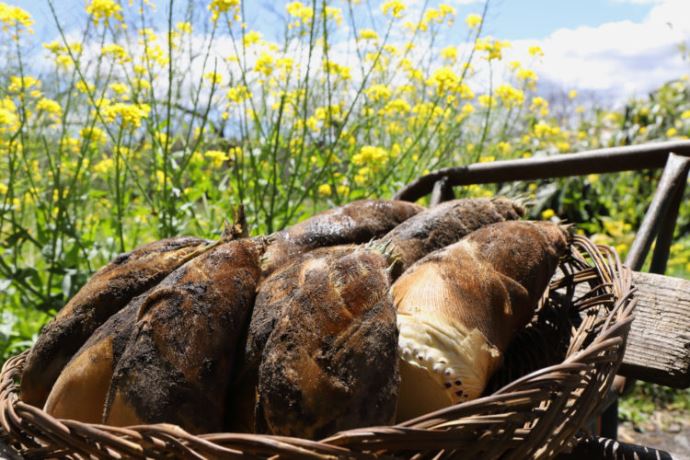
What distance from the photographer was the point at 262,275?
45.0 inches

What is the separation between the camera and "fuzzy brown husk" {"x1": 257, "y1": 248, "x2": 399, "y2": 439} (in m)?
0.86

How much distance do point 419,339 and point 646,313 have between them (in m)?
0.74

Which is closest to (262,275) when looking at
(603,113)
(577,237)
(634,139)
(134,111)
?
(577,237)

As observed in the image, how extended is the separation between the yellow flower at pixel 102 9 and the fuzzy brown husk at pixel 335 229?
1.26m

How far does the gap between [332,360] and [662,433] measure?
306 cm

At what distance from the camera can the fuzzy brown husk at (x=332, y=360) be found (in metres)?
0.86

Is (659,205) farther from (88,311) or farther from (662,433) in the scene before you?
(662,433)

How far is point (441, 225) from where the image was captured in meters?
1.38

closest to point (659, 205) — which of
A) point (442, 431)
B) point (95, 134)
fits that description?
point (442, 431)

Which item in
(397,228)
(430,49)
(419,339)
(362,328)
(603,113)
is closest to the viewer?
(362,328)

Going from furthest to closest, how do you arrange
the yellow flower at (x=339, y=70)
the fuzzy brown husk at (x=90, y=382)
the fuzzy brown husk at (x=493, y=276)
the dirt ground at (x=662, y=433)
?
the dirt ground at (x=662, y=433)
the yellow flower at (x=339, y=70)
the fuzzy brown husk at (x=493, y=276)
the fuzzy brown husk at (x=90, y=382)

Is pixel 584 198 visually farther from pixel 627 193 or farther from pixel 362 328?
pixel 362 328

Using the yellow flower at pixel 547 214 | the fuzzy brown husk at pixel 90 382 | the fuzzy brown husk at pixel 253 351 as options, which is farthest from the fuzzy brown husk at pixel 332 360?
the yellow flower at pixel 547 214

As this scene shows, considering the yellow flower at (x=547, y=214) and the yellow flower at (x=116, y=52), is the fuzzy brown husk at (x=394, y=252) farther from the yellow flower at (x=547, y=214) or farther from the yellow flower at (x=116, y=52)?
the yellow flower at (x=547, y=214)
